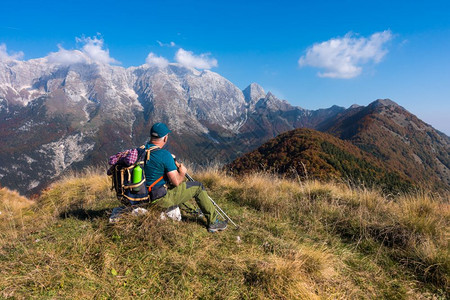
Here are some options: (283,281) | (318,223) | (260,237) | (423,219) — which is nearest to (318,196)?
(318,223)

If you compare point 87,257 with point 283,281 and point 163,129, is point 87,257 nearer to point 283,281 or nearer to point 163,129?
point 163,129

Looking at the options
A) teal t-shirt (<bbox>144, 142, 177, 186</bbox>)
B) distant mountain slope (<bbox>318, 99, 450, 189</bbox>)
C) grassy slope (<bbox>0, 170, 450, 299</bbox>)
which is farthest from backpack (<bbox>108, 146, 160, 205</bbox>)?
distant mountain slope (<bbox>318, 99, 450, 189</bbox>)

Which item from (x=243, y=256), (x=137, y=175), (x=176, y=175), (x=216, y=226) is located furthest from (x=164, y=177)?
(x=243, y=256)

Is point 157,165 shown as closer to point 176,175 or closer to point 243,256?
point 176,175

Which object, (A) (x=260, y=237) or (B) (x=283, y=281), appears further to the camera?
(A) (x=260, y=237)

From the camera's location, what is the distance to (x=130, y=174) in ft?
12.1

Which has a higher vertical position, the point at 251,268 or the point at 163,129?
the point at 163,129

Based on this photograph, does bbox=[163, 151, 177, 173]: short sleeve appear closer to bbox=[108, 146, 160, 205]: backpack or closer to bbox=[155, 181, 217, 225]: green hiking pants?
bbox=[108, 146, 160, 205]: backpack

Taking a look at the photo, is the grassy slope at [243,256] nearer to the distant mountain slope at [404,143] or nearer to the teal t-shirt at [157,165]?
the teal t-shirt at [157,165]

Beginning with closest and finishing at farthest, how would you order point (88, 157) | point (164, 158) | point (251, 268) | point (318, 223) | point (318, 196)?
point (251, 268)
point (164, 158)
point (318, 223)
point (318, 196)
point (88, 157)

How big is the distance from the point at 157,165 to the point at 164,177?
336 mm

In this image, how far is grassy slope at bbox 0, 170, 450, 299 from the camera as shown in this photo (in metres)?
2.67

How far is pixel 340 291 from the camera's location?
2838mm

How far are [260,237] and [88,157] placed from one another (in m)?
226
